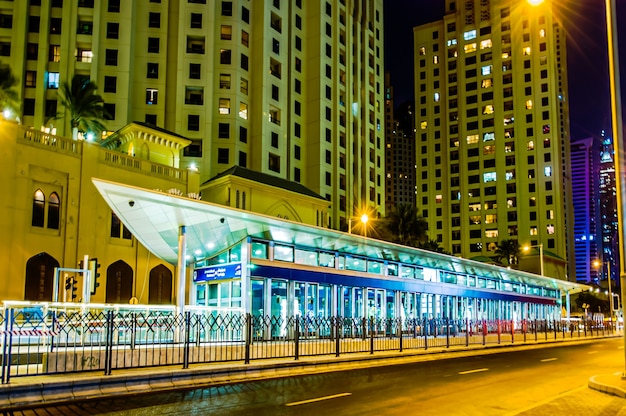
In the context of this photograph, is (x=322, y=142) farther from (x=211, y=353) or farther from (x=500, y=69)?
(x=500, y=69)

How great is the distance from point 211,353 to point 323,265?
13.1m

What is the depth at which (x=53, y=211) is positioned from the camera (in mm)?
33781

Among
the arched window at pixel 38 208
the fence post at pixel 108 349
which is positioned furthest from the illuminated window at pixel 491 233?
the fence post at pixel 108 349

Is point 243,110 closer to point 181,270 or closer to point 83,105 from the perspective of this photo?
point 83,105

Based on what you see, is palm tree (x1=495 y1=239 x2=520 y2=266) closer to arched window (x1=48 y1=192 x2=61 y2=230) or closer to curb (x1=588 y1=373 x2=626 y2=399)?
arched window (x1=48 y1=192 x2=61 y2=230)

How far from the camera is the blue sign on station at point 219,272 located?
24748mm

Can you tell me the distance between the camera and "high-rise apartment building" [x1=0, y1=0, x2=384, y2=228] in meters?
57.8

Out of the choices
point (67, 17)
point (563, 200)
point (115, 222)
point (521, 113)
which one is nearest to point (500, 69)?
point (521, 113)

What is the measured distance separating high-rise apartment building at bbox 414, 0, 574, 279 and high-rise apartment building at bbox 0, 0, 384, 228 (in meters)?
51.0

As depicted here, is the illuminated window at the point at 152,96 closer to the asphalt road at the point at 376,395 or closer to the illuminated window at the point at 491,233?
the asphalt road at the point at 376,395

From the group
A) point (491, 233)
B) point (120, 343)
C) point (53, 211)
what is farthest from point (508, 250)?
point (120, 343)

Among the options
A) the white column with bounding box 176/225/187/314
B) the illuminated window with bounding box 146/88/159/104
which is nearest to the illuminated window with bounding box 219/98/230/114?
the illuminated window with bounding box 146/88/159/104

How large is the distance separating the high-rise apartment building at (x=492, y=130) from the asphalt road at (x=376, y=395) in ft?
326

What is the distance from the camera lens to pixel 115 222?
37188mm
